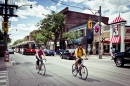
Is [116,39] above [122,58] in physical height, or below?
above

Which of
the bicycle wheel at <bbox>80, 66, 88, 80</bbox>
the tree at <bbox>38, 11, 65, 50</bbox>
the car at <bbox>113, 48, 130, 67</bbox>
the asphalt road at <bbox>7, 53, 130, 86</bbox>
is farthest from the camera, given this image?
the tree at <bbox>38, 11, 65, 50</bbox>

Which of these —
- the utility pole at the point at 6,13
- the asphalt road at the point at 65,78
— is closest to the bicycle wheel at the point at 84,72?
the asphalt road at the point at 65,78

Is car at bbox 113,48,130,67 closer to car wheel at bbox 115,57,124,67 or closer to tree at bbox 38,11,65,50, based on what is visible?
car wheel at bbox 115,57,124,67

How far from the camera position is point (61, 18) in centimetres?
4909

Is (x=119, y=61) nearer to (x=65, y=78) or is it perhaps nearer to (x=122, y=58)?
(x=122, y=58)

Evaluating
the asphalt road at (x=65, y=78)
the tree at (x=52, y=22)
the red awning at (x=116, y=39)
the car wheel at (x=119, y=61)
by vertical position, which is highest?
the tree at (x=52, y=22)

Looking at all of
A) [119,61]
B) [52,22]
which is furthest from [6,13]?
[52,22]

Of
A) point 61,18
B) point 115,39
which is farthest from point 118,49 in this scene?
point 61,18

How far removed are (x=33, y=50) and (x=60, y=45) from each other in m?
18.7

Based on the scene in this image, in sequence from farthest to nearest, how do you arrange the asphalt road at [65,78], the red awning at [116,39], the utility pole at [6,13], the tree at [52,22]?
1. the tree at [52,22]
2. the red awning at [116,39]
3. the utility pole at [6,13]
4. the asphalt road at [65,78]

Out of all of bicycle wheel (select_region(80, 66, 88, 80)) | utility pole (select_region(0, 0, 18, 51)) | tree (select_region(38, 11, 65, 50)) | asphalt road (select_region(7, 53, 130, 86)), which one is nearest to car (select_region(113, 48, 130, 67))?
asphalt road (select_region(7, 53, 130, 86))

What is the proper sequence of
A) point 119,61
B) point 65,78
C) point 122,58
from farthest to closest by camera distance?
point 119,61 < point 122,58 < point 65,78

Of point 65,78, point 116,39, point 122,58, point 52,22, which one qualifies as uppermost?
point 52,22

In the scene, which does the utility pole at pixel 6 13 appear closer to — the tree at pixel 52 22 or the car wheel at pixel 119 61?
the car wheel at pixel 119 61
